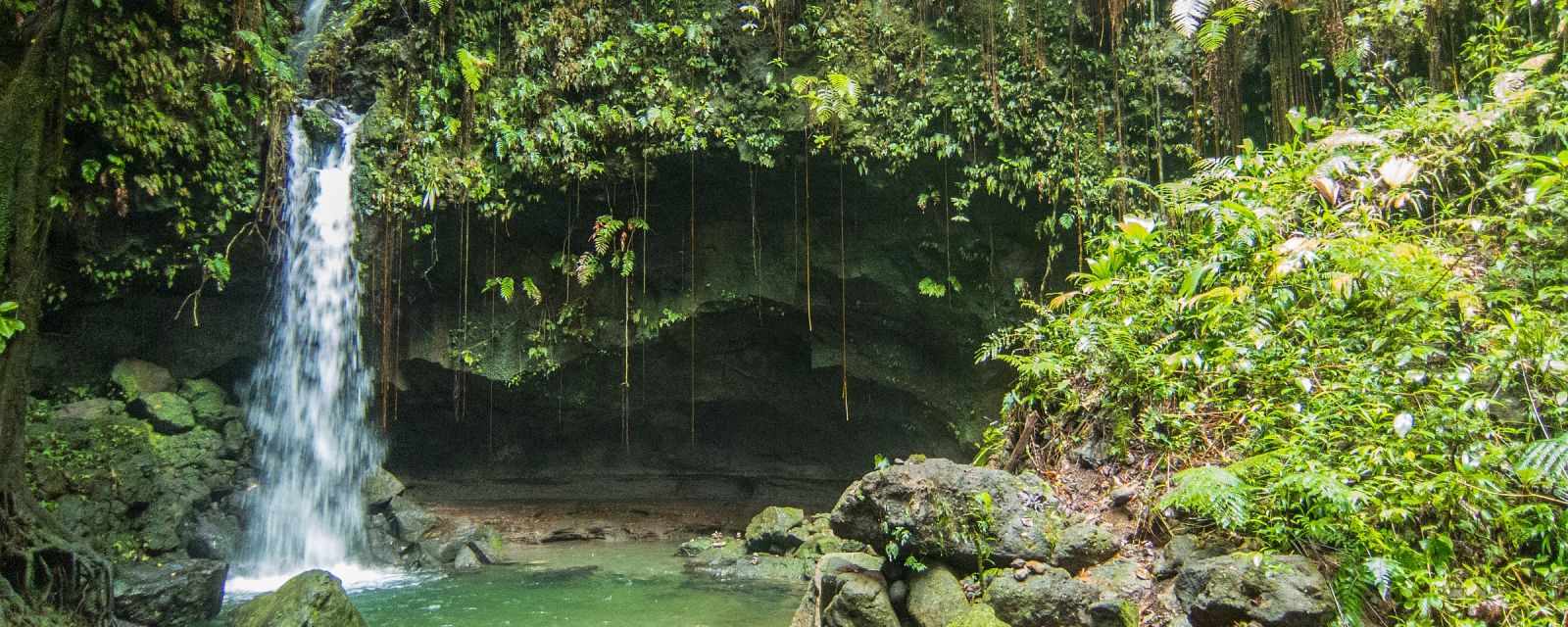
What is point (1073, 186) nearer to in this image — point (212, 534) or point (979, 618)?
point (979, 618)

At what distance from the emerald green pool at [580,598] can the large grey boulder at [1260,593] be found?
13.9 ft

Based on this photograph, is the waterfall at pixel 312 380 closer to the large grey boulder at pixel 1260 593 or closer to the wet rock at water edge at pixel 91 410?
the wet rock at water edge at pixel 91 410

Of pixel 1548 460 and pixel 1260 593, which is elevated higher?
pixel 1548 460

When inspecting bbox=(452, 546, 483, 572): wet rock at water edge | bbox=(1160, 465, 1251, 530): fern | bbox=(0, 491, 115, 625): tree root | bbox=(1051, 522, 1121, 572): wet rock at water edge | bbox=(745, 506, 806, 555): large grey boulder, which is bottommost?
bbox=(452, 546, 483, 572): wet rock at water edge

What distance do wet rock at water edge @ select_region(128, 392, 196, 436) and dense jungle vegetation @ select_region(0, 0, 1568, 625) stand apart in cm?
142

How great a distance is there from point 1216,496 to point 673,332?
8739 mm

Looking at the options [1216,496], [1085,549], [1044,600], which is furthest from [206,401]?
[1216,496]

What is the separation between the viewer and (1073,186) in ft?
32.8

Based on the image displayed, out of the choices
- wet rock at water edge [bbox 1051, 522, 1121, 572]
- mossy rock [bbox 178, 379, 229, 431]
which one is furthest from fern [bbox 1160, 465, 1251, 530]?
mossy rock [bbox 178, 379, 229, 431]

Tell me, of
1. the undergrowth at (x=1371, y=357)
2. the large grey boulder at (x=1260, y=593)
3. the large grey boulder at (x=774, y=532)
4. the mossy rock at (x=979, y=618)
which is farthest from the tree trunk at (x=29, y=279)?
the large grey boulder at (x=1260, y=593)

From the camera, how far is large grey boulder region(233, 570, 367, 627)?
19.7 feet

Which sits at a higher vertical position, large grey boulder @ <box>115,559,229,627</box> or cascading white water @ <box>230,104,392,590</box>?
cascading white water @ <box>230,104,392,590</box>

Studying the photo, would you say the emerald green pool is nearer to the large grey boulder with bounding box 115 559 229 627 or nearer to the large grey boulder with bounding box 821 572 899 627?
the large grey boulder with bounding box 115 559 229 627

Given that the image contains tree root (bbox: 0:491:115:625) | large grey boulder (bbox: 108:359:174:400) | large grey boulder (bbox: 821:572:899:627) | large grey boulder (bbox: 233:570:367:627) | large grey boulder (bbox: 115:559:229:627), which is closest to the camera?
large grey boulder (bbox: 821:572:899:627)
